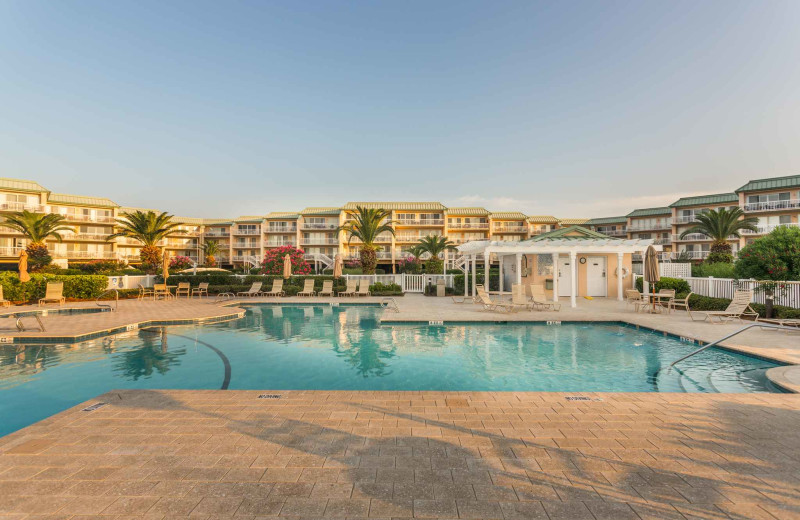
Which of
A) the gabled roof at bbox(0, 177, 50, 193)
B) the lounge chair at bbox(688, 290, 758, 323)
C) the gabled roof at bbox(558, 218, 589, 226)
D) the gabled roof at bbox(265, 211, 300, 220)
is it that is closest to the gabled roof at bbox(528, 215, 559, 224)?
the gabled roof at bbox(558, 218, 589, 226)

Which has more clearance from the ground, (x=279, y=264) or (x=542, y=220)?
(x=542, y=220)

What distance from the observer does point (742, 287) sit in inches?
499

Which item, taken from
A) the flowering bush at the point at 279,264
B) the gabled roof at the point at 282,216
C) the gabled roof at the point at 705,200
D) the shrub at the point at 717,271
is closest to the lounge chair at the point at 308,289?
the flowering bush at the point at 279,264

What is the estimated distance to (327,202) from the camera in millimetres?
51125

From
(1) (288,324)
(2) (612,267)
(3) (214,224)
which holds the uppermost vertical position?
(3) (214,224)

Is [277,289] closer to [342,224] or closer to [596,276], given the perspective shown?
[596,276]

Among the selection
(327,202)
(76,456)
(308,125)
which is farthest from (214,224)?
(76,456)

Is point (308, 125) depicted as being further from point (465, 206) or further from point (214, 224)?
point (214, 224)

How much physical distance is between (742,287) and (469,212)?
3772 centimetres

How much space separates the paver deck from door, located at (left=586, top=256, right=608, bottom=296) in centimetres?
1579

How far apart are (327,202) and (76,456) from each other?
163 ft

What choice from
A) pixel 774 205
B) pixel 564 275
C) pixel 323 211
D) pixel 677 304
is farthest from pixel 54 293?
pixel 774 205

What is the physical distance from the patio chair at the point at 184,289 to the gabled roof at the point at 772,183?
52989 mm

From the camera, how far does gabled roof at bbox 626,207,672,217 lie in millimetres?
46156
